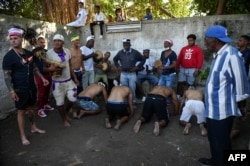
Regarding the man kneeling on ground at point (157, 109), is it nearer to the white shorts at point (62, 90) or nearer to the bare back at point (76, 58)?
the white shorts at point (62, 90)

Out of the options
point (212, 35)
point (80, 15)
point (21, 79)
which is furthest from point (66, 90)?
point (80, 15)

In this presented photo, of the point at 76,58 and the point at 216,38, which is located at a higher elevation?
the point at 216,38

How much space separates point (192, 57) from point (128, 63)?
167 cm

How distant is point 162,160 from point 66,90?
8.40ft

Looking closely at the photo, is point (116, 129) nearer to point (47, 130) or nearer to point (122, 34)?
point (47, 130)

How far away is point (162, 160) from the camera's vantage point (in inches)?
185

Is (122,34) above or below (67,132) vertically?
above

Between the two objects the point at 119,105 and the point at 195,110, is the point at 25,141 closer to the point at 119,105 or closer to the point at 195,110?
the point at 119,105

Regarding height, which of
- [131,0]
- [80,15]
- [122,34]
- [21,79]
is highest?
[131,0]

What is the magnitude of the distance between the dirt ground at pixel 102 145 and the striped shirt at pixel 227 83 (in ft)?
4.78

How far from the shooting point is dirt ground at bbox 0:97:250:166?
4656 millimetres

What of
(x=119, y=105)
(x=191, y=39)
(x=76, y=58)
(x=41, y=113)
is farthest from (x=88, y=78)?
(x=191, y=39)

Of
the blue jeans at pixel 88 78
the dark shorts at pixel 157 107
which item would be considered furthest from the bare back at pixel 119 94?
the blue jeans at pixel 88 78

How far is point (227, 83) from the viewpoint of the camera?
3.43 meters
